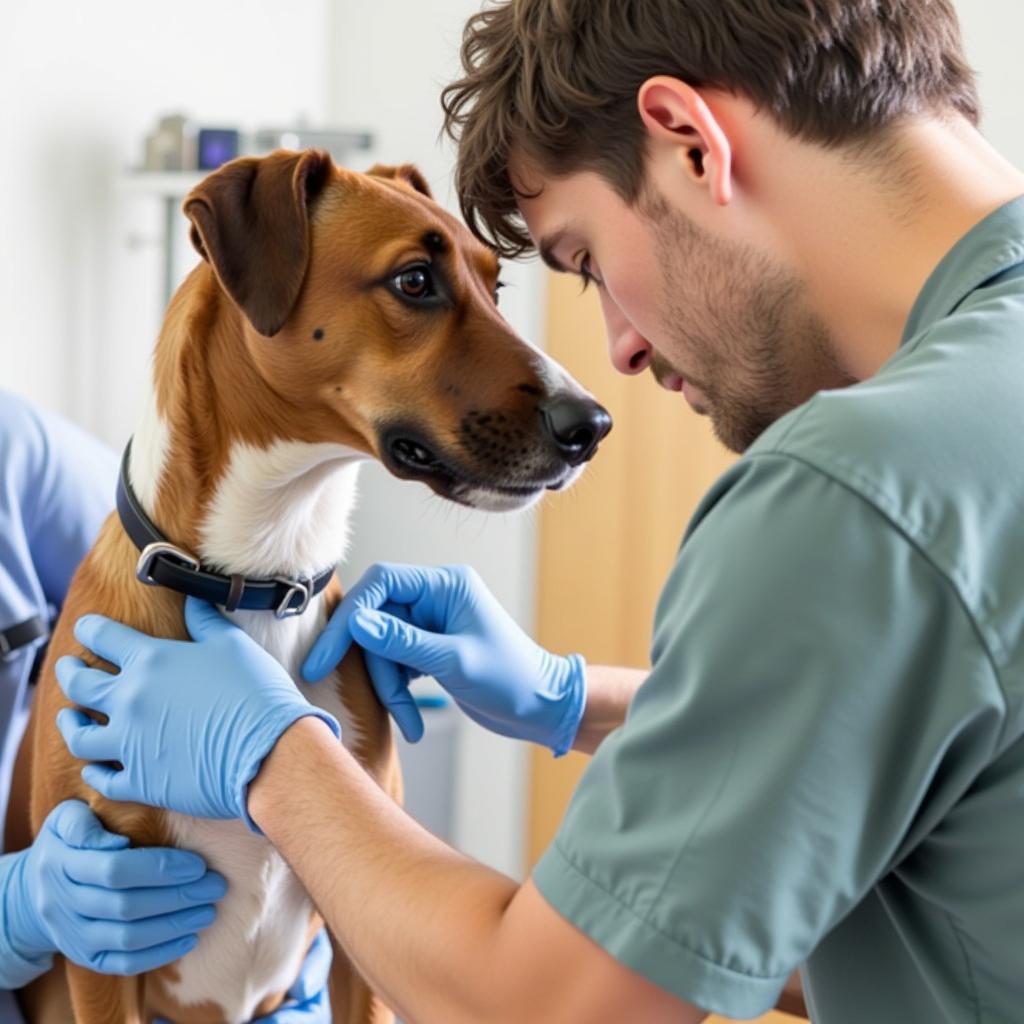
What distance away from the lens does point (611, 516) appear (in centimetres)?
291

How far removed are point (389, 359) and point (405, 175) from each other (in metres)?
0.26

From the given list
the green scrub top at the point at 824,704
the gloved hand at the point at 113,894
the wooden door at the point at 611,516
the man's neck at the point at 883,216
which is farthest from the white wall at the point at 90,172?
the green scrub top at the point at 824,704

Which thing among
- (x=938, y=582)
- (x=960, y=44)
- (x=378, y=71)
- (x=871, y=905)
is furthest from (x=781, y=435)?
(x=378, y=71)

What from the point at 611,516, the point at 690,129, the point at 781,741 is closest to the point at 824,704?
the point at 781,741

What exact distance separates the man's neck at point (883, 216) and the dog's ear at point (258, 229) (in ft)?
1.44

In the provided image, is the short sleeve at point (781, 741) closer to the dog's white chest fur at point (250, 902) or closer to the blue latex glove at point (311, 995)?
the dog's white chest fur at point (250, 902)

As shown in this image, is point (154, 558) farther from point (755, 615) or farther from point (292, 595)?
point (755, 615)

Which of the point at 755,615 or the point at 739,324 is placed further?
the point at 739,324

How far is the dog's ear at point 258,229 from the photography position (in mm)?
1103

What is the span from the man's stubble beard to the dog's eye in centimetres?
27

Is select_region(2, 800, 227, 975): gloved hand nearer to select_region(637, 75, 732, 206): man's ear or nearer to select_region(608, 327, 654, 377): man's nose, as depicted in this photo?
select_region(608, 327, 654, 377): man's nose

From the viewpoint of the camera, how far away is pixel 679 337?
3.41 ft

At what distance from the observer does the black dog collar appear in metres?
1.11

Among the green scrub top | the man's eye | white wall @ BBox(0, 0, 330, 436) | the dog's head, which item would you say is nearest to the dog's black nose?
the dog's head
